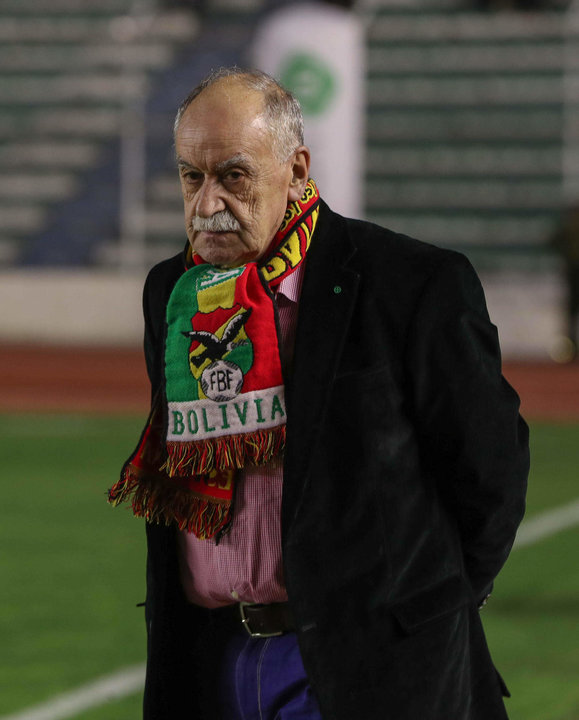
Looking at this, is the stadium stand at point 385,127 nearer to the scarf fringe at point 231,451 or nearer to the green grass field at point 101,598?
the green grass field at point 101,598

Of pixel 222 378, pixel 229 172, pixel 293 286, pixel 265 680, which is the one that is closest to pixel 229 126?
pixel 229 172

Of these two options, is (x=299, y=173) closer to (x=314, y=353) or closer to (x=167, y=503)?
(x=314, y=353)

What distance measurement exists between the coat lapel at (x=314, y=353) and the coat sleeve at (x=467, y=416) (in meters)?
0.13

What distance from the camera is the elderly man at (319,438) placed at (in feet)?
8.88

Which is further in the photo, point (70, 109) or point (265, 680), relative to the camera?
point (70, 109)

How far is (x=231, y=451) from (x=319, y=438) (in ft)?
0.55

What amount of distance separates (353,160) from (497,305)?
20.2ft

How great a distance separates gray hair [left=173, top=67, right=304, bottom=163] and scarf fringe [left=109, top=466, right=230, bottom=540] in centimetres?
60

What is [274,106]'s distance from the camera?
8.96 feet

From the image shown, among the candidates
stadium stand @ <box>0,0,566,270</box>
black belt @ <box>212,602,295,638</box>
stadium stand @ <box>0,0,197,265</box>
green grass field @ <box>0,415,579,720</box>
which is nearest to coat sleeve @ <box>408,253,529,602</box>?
black belt @ <box>212,602,295,638</box>

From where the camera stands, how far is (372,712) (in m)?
2.73

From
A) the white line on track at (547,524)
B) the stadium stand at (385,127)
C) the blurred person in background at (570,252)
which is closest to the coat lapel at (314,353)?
the white line on track at (547,524)

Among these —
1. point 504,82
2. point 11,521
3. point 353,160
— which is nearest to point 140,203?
point 504,82

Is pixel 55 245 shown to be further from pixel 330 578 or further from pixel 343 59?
pixel 330 578
